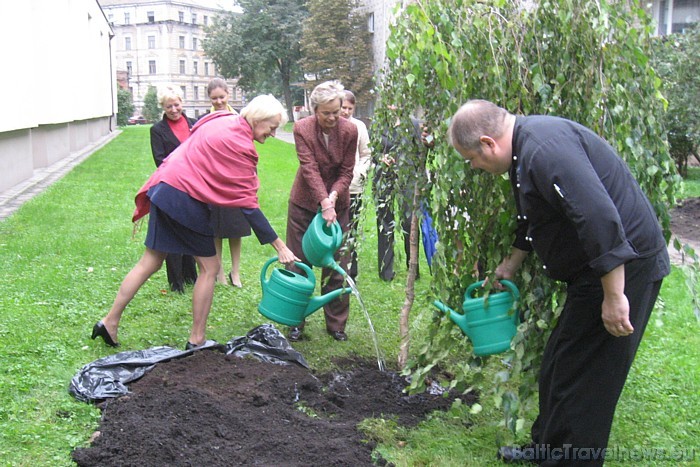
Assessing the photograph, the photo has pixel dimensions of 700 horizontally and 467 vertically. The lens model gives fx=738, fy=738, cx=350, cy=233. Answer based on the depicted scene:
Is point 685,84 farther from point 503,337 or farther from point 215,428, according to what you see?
point 215,428

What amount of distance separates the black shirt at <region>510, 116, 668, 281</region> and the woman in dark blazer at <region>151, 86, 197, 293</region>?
3807mm

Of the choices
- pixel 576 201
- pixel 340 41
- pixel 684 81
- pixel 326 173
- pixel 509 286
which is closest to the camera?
pixel 576 201

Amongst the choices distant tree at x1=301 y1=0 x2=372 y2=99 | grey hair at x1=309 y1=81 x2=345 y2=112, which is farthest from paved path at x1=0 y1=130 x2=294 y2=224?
distant tree at x1=301 y1=0 x2=372 y2=99

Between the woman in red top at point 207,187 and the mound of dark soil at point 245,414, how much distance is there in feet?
2.16

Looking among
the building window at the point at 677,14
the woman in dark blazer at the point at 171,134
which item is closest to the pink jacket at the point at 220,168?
the woman in dark blazer at the point at 171,134

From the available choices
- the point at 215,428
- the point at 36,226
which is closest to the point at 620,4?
the point at 215,428

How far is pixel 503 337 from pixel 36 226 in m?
7.36

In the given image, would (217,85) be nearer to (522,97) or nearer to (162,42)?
(522,97)

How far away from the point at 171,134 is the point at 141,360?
2441mm

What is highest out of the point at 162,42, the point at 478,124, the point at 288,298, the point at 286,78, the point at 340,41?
the point at 162,42

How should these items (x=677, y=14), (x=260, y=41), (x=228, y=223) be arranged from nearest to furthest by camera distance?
(x=228, y=223), (x=677, y=14), (x=260, y=41)

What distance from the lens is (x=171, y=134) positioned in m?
6.19

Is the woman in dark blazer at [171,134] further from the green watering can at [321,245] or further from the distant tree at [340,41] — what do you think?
the distant tree at [340,41]

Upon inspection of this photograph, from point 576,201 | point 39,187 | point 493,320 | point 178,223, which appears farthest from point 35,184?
point 576,201
